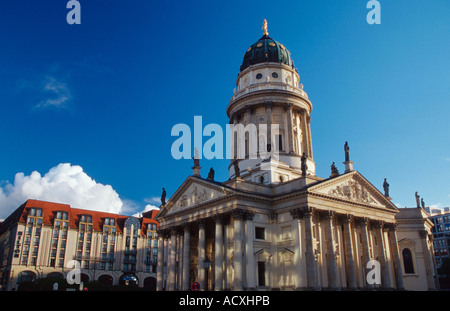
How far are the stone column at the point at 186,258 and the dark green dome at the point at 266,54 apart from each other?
2979 centimetres

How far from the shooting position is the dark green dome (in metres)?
63.8

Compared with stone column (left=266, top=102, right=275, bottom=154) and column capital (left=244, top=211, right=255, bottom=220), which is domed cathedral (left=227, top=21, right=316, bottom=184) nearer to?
stone column (left=266, top=102, right=275, bottom=154)

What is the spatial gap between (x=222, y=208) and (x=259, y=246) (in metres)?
5.99

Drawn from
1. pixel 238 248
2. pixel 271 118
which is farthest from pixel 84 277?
pixel 271 118

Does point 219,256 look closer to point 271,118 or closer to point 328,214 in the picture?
point 328,214

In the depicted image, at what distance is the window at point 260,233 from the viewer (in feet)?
147

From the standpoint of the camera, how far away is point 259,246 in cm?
4384

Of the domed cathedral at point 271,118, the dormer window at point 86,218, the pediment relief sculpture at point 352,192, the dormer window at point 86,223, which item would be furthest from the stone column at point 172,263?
the dormer window at point 86,218

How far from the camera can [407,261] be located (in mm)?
→ 58125

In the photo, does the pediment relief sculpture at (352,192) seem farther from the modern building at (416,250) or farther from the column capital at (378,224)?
the modern building at (416,250)

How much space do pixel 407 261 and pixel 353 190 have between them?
18.9m
